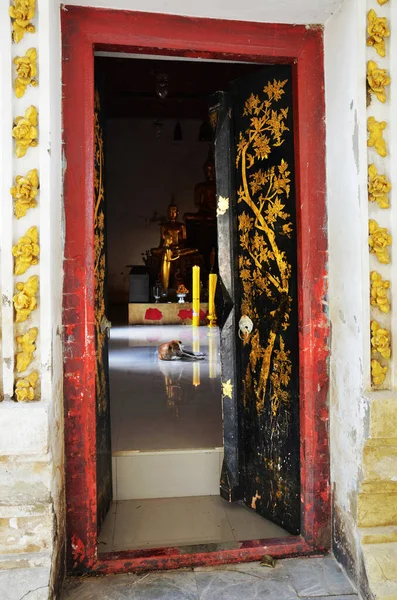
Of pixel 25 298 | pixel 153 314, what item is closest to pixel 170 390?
pixel 25 298

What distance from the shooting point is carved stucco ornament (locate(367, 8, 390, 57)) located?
1.93 m

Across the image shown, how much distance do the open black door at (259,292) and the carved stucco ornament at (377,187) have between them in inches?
16.3

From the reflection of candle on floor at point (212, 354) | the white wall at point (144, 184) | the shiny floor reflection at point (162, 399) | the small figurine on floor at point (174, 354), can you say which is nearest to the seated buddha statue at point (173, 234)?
the white wall at point (144, 184)

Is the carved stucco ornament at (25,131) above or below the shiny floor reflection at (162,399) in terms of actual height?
above

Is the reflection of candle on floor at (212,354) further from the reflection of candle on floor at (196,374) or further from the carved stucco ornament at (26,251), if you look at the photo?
the carved stucco ornament at (26,251)

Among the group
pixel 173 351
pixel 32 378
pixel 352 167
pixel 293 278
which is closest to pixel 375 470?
pixel 293 278

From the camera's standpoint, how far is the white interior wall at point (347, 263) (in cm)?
193

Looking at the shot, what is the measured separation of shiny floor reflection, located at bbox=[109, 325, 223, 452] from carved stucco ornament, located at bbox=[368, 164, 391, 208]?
172cm

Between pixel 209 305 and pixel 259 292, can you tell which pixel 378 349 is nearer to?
pixel 259 292

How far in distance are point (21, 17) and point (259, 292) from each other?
1.51 meters

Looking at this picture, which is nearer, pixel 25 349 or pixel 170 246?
pixel 25 349

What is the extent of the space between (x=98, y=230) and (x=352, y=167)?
→ 3.77ft

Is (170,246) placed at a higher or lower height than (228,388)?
higher

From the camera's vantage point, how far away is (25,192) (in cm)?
180
